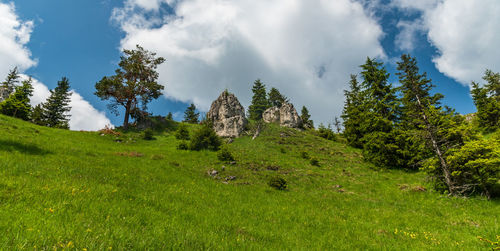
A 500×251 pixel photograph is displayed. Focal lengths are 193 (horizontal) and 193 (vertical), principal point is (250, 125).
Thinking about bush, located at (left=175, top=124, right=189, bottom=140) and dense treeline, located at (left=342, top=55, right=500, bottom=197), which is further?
bush, located at (left=175, top=124, right=189, bottom=140)

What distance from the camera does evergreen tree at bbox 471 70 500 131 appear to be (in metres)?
35.4

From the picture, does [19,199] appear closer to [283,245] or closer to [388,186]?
[283,245]

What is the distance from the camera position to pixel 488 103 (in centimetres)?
3606

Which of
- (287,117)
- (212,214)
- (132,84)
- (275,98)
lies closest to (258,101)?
(275,98)

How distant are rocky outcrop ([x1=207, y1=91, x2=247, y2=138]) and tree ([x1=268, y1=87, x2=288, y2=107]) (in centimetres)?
4041

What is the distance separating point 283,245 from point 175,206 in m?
4.35

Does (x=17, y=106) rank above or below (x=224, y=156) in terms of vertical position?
above

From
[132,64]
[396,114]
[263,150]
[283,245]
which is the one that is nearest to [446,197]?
[283,245]

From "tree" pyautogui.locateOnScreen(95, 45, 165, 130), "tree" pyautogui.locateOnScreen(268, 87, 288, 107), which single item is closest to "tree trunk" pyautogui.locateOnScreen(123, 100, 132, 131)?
"tree" pyautogui.locateOnScreen(95, 45, 165, 130)

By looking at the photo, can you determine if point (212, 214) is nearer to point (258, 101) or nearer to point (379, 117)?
point (379, 117)

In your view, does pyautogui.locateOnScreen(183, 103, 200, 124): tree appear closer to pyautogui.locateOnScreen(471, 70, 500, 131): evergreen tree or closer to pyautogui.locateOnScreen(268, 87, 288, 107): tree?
pyautogui.locateOnScreen(268, 87, 288, 107): tree

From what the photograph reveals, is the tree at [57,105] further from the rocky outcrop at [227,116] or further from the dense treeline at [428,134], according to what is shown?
the dense treeline at [428,134]

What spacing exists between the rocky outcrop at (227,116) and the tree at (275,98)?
40.4 metres

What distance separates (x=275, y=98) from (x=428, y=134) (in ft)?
241
